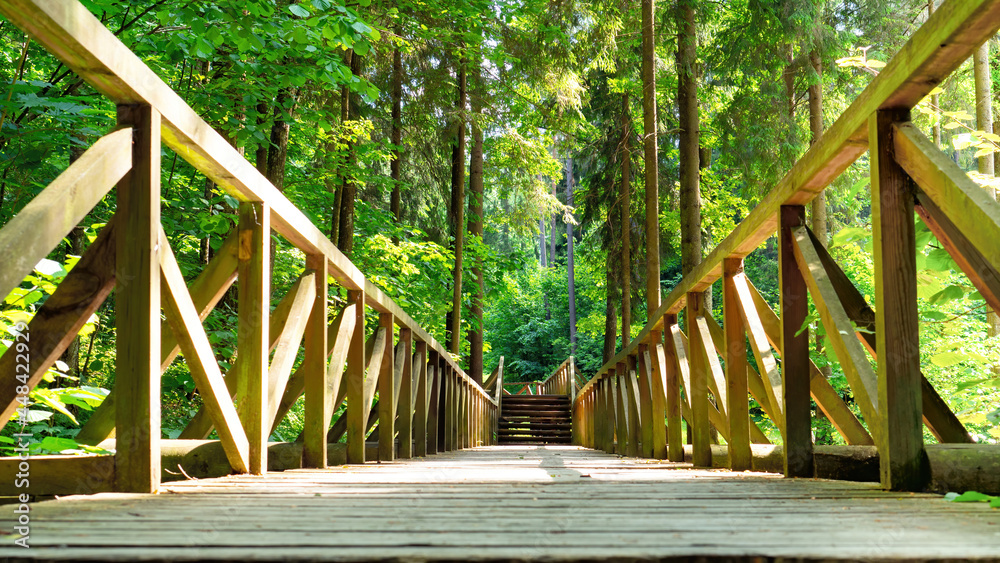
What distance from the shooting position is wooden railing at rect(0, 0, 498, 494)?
5.81 feet

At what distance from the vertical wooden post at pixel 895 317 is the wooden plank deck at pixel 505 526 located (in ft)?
0.52

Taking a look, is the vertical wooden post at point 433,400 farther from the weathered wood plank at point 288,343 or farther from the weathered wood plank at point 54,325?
the weathered wood plank at point 54,325

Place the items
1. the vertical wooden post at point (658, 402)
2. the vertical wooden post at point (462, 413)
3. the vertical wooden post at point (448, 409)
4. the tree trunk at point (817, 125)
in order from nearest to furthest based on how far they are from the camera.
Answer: the vertical wooden post at point (658, 402) → the vertical wooden post at point (448, 409) → the vertical wooden post at point (462, 413) → the tree trunk at point (817, 125)

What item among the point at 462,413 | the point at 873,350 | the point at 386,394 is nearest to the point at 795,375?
the point at 873,350

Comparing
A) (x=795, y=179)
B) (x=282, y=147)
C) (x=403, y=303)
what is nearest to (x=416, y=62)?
(x=403, y=303)

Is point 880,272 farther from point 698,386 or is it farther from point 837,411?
point 698,386

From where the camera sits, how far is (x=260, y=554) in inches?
44.3

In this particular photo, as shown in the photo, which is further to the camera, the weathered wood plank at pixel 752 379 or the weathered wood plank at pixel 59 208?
the weathered wood plank at pixel 752 379

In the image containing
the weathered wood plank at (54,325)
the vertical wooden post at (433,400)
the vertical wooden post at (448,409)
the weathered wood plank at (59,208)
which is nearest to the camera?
the weathered wood plank at (59,208)

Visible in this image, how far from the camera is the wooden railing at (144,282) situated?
5.81ft

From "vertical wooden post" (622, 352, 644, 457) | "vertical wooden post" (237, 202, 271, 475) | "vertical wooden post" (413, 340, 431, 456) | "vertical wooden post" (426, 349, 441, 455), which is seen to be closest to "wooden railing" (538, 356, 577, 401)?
"vertical wooden post" (426, 349, 441, 455)

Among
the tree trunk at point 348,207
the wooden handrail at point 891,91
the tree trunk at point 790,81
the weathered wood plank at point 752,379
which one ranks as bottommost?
the weathered wood plank at point 752,379

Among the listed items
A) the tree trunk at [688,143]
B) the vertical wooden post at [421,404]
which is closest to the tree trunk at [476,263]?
the tree trunk at [688,143]

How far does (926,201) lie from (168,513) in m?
2.22
